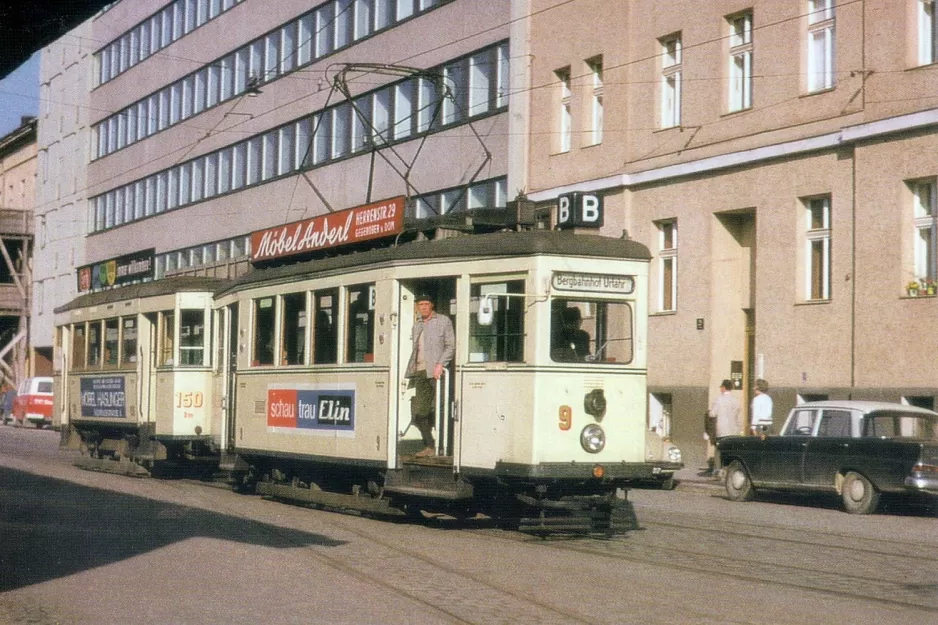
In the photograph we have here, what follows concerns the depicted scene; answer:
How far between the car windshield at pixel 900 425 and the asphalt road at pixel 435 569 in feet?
3.59

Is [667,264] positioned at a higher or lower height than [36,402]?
higher

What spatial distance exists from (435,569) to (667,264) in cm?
1771

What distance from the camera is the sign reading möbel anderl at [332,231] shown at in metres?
15.5

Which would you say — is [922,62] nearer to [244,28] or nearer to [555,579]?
[555,579]

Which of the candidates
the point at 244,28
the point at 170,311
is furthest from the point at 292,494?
the point at 244,28

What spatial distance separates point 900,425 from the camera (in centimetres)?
1789

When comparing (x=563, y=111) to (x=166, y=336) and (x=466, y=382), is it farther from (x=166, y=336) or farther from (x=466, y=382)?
(x=466, y=382)

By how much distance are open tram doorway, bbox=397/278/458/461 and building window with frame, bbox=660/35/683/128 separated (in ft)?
46.1

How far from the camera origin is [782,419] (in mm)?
24312

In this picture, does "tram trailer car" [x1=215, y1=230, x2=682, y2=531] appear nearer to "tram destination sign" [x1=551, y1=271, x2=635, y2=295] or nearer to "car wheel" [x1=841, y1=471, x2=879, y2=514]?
"tram destination sign" [x1=551, y1=271, x2=635, y2=295]

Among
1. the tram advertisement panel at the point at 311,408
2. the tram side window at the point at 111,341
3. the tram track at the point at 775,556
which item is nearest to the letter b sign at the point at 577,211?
the tram advertisement panel at the point at 311,408

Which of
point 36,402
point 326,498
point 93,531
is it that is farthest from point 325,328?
point 36,402

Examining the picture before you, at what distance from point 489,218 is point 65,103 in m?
51.4

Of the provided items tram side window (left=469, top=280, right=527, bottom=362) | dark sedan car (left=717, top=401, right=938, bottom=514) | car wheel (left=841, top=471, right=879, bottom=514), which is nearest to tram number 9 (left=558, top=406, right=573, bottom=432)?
tram side window (left=469, top=280, right=527, bottom=362)
